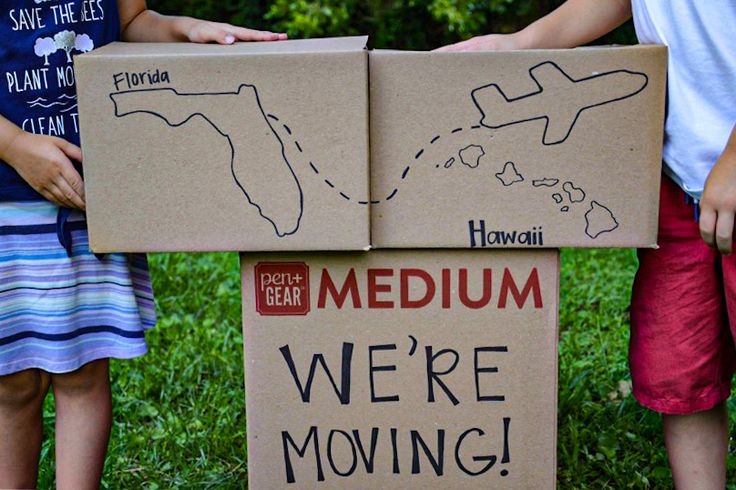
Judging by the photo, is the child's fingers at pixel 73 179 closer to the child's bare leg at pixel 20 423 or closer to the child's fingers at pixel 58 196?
the child's fingers at pixel 58 196

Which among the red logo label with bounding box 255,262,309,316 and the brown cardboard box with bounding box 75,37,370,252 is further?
the red logo label with bounding box 255,262,309,316

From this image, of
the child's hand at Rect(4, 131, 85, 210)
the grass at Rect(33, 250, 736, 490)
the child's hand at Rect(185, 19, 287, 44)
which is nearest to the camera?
the child's hand at Rect(4, 131, 85, 210)

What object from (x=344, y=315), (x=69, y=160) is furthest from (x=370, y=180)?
(x=69, y=160)

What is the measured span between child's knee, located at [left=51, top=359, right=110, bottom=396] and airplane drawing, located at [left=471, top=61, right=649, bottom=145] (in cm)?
87

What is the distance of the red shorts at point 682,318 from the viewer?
64.4 inches

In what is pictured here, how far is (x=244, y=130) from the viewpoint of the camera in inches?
60.2

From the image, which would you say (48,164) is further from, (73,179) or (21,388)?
(21,388)

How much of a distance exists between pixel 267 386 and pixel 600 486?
2.91 feet

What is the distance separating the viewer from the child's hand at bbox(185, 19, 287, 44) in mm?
1705

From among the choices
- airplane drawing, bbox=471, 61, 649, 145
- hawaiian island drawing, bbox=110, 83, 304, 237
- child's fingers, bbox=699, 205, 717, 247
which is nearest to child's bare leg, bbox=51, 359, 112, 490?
hawaiian island drawing, bbox=110, 83, 304, 237

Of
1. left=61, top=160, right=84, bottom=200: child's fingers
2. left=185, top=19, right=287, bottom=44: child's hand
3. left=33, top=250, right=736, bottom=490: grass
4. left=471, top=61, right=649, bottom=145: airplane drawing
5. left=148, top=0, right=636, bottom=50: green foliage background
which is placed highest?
left=148, top=0, right=636, bottom=50: green foliage background

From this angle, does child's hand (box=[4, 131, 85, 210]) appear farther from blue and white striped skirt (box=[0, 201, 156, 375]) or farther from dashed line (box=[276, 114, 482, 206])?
dashed line (box=[276, 114, 482, 206])

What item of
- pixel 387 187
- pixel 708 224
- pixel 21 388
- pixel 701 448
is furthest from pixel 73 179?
pixel 701 448

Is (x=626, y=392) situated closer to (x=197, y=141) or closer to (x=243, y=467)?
(x=243, y=467)
